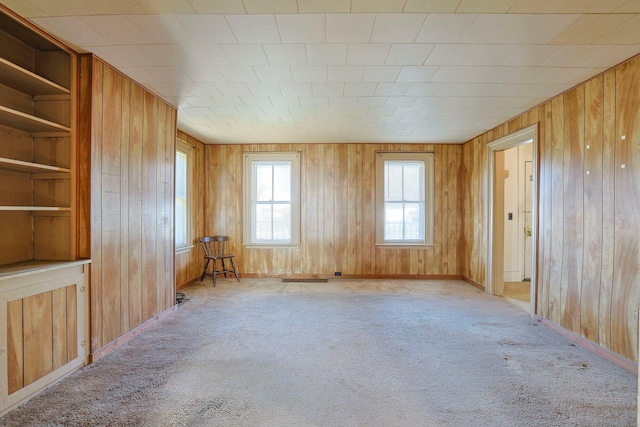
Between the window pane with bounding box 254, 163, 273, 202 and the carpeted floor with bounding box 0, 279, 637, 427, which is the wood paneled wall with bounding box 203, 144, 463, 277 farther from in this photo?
the carpeted floor with bounding box 0, 279, 637, 427

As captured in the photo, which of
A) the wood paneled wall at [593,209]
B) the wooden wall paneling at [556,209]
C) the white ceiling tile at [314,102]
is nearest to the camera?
the wood paneled wall at [593,209]

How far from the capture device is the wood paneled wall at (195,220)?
4855mm

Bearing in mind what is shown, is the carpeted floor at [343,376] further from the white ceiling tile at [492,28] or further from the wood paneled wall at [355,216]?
the white ceiling tile at [492,28]

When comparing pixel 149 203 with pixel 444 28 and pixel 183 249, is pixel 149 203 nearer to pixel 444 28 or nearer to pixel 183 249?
pixel 183 249

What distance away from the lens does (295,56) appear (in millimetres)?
2340

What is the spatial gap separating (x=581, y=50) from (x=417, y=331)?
2726 millimetres

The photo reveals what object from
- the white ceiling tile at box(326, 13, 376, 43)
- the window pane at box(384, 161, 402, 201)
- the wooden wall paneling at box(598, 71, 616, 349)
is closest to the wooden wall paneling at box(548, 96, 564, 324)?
the wooden wall paneling at box(598, 71, 616, 349)

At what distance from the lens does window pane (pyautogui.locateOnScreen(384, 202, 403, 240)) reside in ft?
18.0

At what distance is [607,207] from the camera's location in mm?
2547

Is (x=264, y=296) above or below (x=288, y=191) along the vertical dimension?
below

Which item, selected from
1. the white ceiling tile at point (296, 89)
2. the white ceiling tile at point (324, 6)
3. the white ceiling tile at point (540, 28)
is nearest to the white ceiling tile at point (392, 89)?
the white ceiling tile at point (296, 89)

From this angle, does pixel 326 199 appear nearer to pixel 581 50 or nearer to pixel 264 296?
pixel 264 296

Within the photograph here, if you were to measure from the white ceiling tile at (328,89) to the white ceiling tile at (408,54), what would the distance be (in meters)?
0.60

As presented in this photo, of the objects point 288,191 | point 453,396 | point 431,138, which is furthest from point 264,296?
point 431,138
